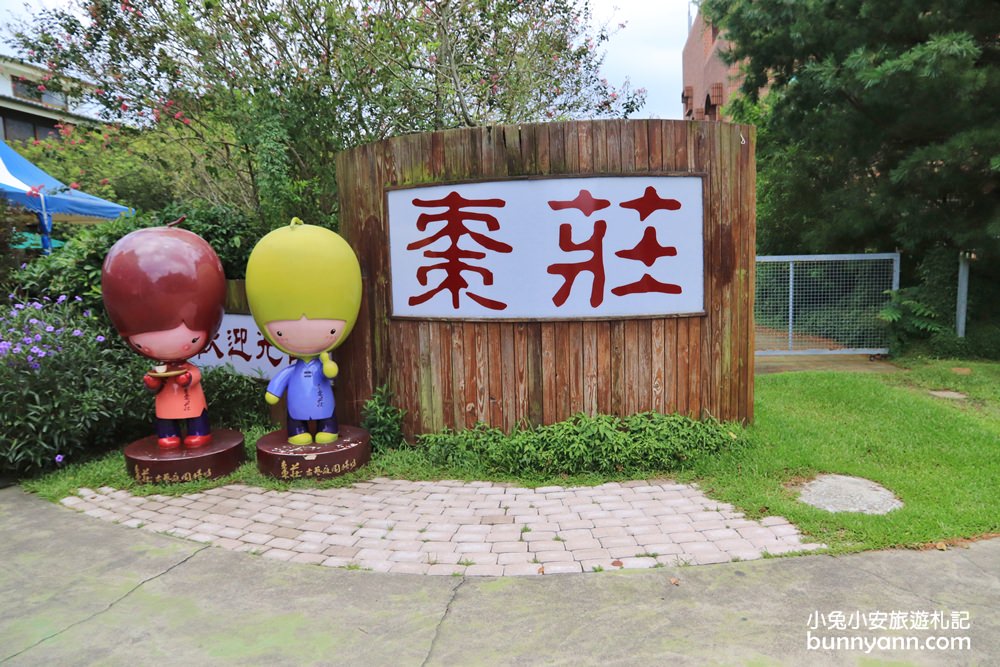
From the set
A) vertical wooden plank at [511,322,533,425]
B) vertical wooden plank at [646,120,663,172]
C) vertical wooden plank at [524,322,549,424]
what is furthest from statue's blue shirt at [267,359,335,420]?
vertical wooden plank at [646,120,663,172]

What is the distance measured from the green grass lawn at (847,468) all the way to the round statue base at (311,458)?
0.24ft

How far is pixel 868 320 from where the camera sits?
945cm

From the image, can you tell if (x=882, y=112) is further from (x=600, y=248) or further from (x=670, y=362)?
(x=600, y=248)

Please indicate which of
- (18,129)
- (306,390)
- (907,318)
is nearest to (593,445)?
(306,390)

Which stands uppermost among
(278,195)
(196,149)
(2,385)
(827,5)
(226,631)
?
(827,5)

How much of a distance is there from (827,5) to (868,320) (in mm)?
4340

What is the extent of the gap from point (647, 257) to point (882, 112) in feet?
20.7

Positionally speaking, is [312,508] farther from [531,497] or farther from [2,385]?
[2,385]

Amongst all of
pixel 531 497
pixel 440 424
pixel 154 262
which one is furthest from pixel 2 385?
pixel 531 497

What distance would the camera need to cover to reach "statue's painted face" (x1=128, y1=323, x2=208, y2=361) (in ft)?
15.5

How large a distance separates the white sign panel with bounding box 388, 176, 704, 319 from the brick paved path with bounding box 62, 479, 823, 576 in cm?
132

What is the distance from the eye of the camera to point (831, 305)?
9602 mm

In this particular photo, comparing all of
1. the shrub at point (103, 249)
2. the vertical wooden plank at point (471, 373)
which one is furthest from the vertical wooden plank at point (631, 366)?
the shrub at point (103, 249)

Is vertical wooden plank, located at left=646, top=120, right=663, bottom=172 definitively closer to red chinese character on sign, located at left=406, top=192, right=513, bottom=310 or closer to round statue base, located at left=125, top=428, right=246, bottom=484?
red chinese character on sign, located at left=406, top=192, right=513, bottom=310
